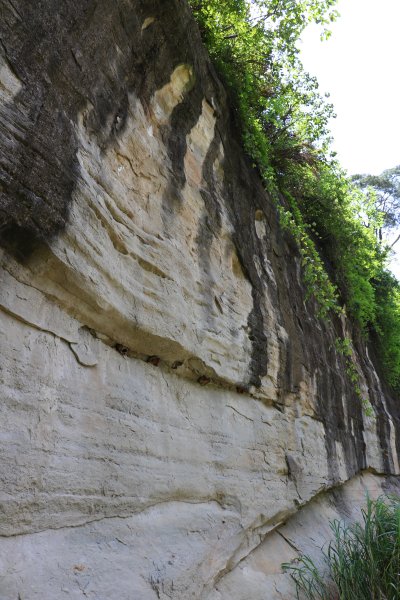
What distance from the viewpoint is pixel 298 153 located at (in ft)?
27.8

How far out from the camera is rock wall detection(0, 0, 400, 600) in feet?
9.10

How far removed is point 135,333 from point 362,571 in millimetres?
3154

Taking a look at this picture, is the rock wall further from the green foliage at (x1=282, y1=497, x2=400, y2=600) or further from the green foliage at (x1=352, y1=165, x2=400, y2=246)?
the green foliage at (x1=352, y1=165, x2=400, y2=246)

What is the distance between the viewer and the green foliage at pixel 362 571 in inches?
180

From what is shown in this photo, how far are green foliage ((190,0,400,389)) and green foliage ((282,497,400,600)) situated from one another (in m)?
2.82

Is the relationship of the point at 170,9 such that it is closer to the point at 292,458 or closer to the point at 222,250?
the point at 222,250

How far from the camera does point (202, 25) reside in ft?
19.7

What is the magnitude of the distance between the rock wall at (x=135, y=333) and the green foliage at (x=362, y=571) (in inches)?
12.0

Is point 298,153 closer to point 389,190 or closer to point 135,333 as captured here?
point 135,333

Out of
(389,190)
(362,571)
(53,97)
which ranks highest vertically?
(389,190)

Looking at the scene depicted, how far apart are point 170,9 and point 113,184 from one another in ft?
6.25

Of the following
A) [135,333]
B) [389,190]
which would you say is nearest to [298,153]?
[135,333]

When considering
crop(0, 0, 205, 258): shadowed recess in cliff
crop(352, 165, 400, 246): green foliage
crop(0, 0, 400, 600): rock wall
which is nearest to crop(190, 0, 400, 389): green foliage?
crop(0, 0, 400, 600): rock wall

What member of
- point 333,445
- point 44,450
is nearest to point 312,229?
point 333,445
